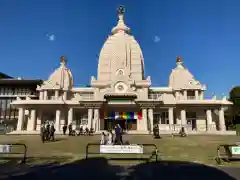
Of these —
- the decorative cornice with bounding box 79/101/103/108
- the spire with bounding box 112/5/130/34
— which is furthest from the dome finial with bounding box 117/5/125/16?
the decorative cornice with bounding box 79/101/103/108

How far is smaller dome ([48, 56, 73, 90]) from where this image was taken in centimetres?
5128

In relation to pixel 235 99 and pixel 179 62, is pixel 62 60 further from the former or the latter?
pixel 235 99

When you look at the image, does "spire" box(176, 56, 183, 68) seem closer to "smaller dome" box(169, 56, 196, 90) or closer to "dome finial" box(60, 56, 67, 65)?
"smaller dome" box(169, 56, 196, 90)

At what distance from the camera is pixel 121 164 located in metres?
11.6

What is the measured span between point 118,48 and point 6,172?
4575cm

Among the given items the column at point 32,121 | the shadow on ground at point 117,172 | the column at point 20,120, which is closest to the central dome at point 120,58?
the column at point 32,121

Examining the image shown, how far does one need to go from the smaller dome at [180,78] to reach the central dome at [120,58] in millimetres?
8034

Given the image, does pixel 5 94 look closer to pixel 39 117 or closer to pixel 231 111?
pixel 39 117

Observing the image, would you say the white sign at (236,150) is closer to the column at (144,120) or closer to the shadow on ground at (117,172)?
the shadow on ground at (117,172)

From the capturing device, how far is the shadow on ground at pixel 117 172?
905cm

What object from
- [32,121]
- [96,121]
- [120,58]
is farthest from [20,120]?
[120,58]

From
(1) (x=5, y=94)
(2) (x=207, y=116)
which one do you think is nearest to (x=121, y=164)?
(2) (x=207, y=116)

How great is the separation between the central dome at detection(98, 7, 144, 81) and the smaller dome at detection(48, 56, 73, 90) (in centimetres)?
837

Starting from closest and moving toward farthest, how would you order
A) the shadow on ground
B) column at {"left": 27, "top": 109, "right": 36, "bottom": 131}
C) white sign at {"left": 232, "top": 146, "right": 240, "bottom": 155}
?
1. the shadow on ground
2. white sign at {"left": 232, "top": 146, "right": 240, "bottom": 155}
3. column at {"left": 27, "top": 109, "right": 36, "bottom": 131}
